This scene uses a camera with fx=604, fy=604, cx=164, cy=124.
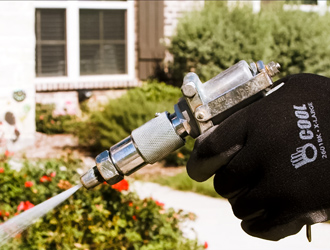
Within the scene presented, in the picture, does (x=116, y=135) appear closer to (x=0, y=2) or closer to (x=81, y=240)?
(x=0, y=2)

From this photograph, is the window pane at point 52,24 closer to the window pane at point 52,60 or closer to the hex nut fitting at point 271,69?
the window pane at point 52,60

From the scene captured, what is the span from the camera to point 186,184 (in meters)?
5.37

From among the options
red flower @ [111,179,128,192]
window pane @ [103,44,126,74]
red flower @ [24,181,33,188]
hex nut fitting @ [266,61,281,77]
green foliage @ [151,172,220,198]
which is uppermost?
hex nut fitting @ [266,61,281,77]

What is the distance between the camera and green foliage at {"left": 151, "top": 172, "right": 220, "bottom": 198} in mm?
5180

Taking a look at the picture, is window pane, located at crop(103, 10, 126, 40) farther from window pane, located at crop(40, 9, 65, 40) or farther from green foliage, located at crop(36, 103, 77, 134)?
green foliage, located at crop(36, 103, 77, 134)

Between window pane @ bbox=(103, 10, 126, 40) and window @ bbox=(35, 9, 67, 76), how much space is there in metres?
0.64

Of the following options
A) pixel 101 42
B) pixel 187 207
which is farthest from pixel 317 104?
pixel 101 42

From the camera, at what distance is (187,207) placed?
185 inches

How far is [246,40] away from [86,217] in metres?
Result: 4.88

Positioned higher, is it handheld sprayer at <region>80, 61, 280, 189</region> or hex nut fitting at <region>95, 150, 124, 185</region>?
handheld sprayer at <region>80, 61, 280, 189</region>

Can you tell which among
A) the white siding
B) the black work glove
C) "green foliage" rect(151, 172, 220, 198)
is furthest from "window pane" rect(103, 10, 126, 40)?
the black work glove

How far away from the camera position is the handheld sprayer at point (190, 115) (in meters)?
1.19

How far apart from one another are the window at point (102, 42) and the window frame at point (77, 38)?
102mm

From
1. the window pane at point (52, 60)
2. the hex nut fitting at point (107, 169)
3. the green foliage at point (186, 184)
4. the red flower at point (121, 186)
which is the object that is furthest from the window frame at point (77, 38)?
the hex nut fitting at point (107, 169)
